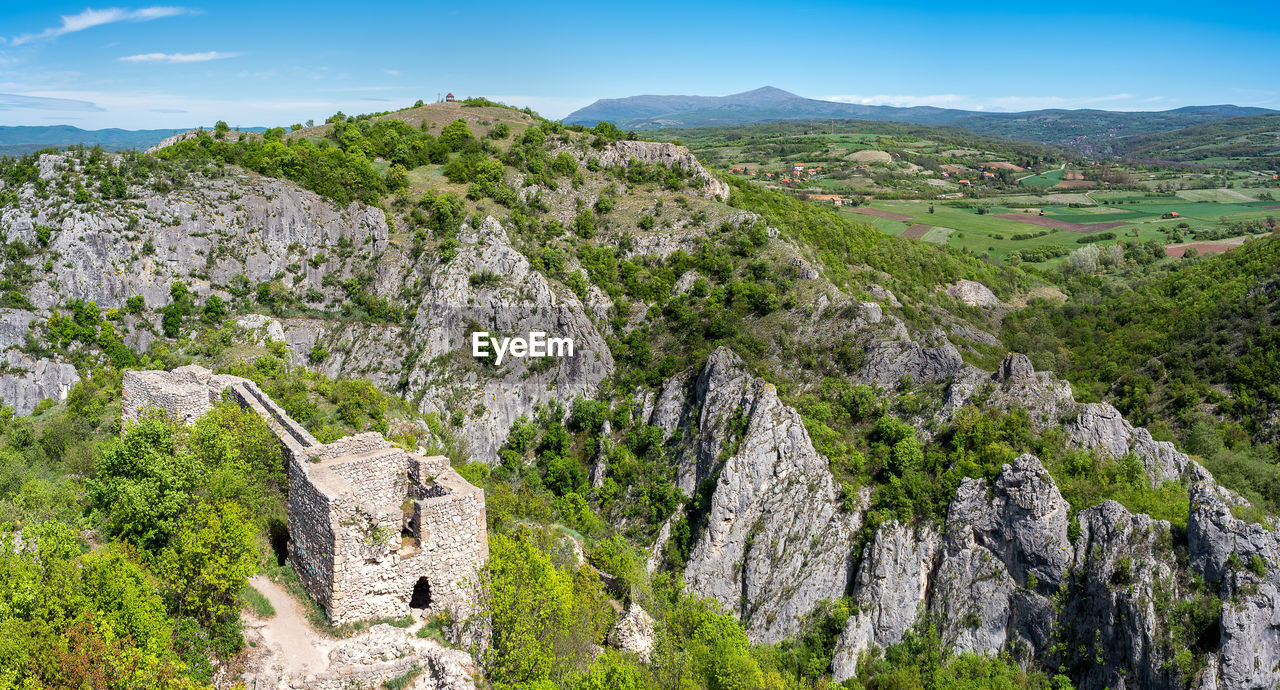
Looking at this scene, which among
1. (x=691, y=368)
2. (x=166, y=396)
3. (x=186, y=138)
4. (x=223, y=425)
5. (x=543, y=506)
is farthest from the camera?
(x=186, y=138)

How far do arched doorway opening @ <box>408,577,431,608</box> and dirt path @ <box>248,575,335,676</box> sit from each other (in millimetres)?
2539

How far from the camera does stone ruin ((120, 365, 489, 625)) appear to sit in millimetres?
19031

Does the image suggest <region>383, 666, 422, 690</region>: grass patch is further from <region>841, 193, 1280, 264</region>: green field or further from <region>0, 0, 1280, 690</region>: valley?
<region>841, 193, 1280, 264</region>: green field

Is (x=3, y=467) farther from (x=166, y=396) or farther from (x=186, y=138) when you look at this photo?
(x=186, y=138)

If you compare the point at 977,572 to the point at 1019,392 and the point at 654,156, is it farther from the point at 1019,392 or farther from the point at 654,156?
the point at 654,156

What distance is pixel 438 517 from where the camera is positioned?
1983 centimetres

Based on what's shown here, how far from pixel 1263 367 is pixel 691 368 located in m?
44.8

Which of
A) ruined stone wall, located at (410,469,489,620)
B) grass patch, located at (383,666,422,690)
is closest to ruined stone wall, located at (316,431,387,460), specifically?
ruined stone wall, located at (410,469,489,620)

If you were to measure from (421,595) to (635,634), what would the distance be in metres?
10.2

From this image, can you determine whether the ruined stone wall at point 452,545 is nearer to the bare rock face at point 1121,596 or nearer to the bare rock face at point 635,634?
the bare rock face at point 635,634

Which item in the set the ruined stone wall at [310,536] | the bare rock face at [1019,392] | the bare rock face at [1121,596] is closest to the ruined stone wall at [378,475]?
the ruined stone wall at [310,536]

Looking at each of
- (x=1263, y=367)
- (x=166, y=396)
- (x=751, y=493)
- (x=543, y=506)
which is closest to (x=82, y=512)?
(x=166, y=396)

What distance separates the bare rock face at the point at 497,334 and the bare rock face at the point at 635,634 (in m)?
29.7

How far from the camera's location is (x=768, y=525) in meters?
42.2
